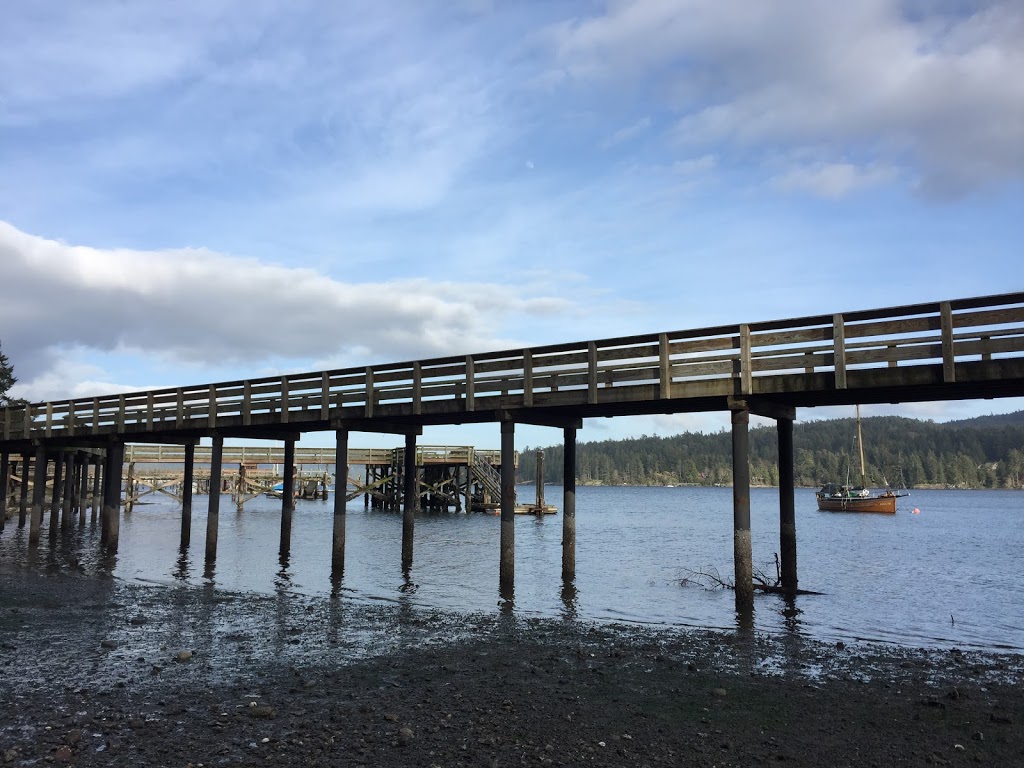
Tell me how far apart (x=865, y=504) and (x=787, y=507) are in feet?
255

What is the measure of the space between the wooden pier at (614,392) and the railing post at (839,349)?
20mm

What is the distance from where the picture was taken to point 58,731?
8.08 m

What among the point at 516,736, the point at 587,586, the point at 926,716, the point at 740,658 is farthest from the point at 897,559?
the point at 516,736

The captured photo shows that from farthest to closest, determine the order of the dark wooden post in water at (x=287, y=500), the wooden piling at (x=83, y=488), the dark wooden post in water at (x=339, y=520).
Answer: the wooden piling at (x=83, y=488) → the dark wooden post in water at (x=287, y=500) → the dark wooden post in water at (x=339, y=520)

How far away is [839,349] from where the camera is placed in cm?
1446

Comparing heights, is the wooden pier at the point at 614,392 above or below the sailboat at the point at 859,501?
above

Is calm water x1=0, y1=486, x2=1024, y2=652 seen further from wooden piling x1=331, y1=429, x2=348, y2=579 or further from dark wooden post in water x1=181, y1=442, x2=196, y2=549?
dark wooden post in water x1=181, y1=442, x2=196, y2=549

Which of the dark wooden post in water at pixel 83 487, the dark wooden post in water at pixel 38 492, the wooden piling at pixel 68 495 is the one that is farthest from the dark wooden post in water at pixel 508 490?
the dark wooden post in water at pixel 83 487

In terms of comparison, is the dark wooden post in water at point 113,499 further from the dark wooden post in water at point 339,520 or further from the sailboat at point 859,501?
the sailboat at point 859,501

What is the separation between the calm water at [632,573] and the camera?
17344 millimetres

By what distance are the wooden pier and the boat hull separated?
75.4 m

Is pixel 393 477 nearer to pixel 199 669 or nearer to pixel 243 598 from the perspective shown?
pixel 243 598

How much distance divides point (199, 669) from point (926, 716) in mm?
9338

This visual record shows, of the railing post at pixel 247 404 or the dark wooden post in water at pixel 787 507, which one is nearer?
the dark wooden post in water at pixel 787 507
